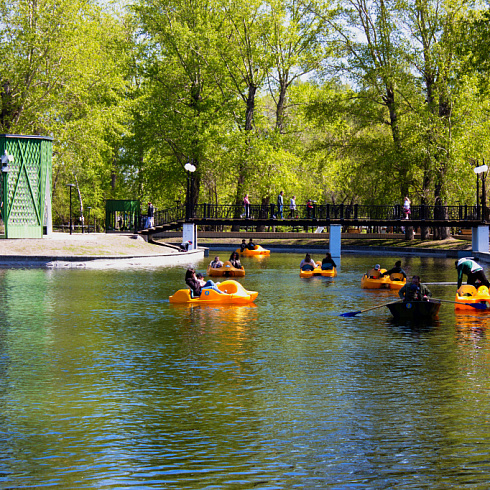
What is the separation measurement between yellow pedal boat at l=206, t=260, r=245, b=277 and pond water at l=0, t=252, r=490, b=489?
441 inches

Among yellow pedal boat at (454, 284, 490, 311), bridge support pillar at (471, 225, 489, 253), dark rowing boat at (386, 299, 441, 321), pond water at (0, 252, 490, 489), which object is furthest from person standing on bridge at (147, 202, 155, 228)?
dark rowing boat at (386, 299, 441, 321)

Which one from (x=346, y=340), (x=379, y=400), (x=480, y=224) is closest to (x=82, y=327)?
(x=346, y=340)

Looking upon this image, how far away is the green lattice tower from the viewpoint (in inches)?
1667

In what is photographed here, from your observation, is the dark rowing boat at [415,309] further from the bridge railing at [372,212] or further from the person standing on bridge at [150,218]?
the person standing on bridge at [150,218]

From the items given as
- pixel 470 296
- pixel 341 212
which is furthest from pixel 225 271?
pixel 341 212

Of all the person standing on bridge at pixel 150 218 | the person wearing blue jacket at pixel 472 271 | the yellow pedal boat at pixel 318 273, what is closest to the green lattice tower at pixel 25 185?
the person standing on bridge at pixel 150 218

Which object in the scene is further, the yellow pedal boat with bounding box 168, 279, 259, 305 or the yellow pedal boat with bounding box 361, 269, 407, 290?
the yellow pedal boat with bounding box 361, 269, 407, 290

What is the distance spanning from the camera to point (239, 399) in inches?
468

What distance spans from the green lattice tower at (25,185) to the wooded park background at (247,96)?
36.6ft

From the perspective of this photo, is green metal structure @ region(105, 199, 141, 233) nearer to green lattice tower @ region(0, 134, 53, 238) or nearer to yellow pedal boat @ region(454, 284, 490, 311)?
green lattice tower @ region(0, 134, 53, 238)

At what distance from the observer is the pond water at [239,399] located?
28.5 ft

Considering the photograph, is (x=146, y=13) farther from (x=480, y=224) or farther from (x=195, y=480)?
(x=195, y=480)

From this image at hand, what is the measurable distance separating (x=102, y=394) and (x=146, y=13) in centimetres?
5770

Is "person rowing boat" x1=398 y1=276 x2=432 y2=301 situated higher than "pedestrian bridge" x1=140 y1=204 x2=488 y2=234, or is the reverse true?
"pedestrian bridge" x1=140 y1=204 x2=488 y2=234
